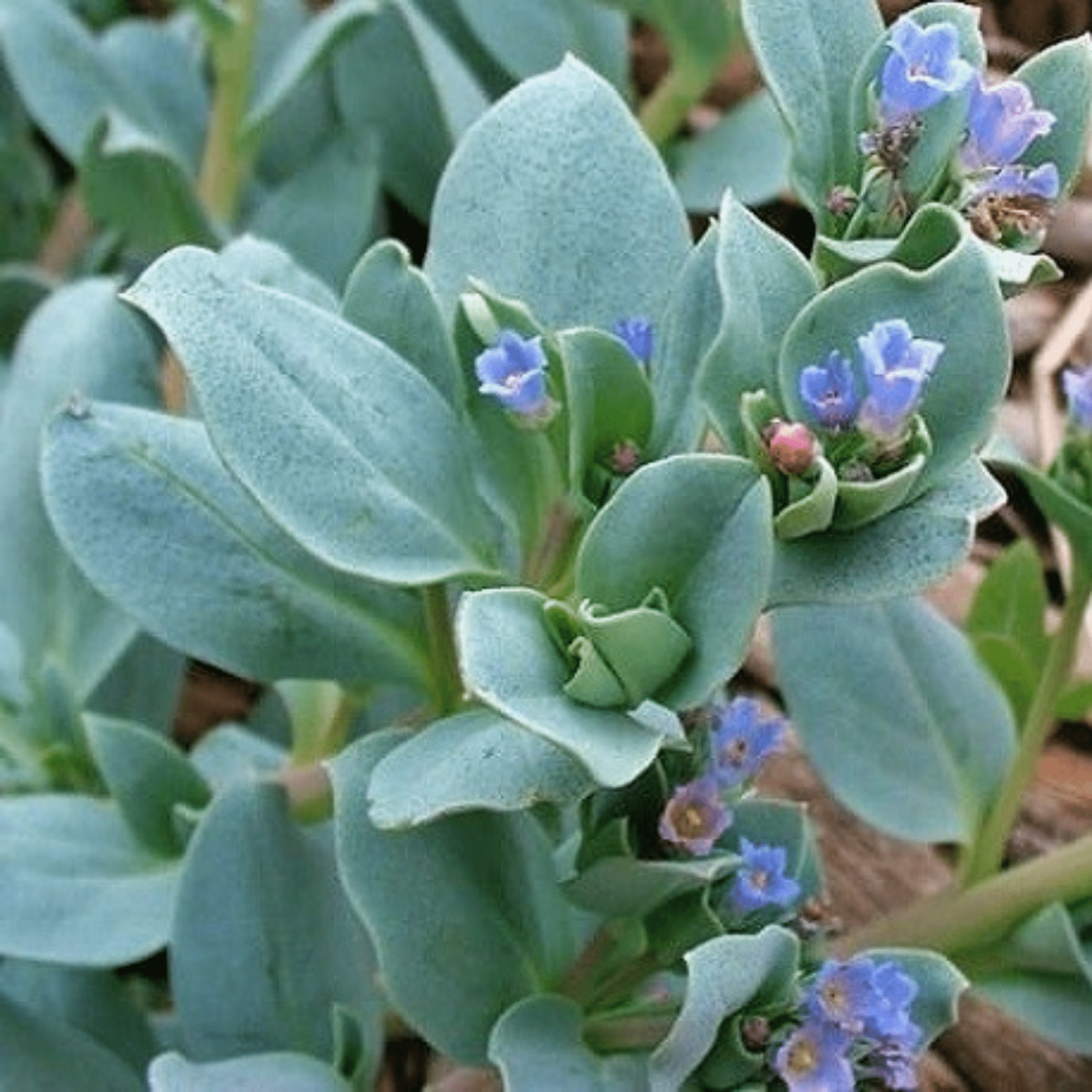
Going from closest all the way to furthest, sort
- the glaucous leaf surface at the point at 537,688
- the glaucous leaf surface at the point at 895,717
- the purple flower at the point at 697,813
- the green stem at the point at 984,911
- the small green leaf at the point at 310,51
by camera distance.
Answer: the glaucous leaf surface at the point at 537,688
the purple flower at the point at 697,813
the green stem at the point at 984,911
the glaucous leaf surface at the point at 895,717
the small green leaf at the point at 310,51

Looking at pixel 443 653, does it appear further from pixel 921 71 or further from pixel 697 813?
pixel 921 71

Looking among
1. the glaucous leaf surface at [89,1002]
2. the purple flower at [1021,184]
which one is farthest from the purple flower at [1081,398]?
the glaucous leaf surface at [89,1002]

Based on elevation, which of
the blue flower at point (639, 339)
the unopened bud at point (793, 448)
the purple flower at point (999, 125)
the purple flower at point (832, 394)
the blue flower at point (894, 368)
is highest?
the purple flower at point (999, 125)

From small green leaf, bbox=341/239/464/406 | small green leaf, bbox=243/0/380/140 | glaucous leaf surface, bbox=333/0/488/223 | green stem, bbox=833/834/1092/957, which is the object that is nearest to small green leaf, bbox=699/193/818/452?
small green leaf, bbox=341/239/464/406

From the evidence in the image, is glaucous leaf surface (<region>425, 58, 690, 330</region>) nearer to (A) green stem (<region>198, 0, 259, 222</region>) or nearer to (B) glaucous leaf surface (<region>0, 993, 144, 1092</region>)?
(B) glaucous leaf surface (<region>0, 993, 144, 1092</region>)

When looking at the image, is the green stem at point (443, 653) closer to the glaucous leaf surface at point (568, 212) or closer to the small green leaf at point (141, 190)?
the glaucous leaf surface at point (568, 212)

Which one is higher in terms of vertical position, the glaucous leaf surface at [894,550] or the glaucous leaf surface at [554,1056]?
the glaucous leaf surface at [894,550]

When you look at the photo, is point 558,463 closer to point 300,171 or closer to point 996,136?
point 996,136
